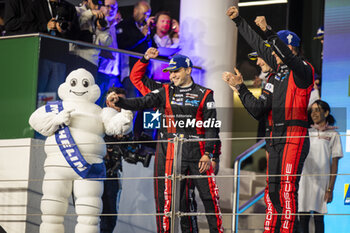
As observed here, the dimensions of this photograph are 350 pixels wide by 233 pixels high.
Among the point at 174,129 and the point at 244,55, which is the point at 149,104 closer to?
the point at 174,129

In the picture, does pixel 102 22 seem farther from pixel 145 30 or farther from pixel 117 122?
pixel 117 122

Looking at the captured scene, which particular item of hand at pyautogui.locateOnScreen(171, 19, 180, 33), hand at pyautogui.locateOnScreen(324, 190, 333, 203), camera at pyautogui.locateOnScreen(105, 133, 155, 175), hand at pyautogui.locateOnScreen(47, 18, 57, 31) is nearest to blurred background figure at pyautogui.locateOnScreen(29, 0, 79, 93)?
hand at pyautogui.locateOnScreen(47, 18, 57, 31)

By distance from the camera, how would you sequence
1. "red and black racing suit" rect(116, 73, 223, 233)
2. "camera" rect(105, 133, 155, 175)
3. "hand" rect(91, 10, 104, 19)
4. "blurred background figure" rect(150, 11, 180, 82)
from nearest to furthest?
"red and black racing suit" rect(116, 73, 223, 233) < "camera" rect(105, 133, 155, 175) < "hand" rect(91, 10, 104, 19) < "blurred background figure" rect(150, 11, 180, 82)

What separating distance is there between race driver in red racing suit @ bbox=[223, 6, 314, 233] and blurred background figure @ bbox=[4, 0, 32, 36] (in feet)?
5.78

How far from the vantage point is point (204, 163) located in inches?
187

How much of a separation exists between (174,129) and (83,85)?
76 centimetres

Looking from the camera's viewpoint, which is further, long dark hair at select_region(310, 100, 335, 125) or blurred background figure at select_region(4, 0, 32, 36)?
blurred background figure at select_region(4, 0, 32, 36)

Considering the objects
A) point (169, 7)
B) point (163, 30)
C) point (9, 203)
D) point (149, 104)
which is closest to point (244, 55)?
point (169, 7)

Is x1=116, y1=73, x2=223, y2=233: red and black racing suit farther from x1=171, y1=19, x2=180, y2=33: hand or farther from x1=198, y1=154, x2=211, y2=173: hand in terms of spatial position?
x1=171, y1=19, x2=180, y2=33: hand

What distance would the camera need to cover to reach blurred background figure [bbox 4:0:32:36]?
549 cm

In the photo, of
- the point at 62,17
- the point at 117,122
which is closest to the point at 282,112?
the point at 117,122

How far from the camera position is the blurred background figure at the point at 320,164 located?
529 centimetres

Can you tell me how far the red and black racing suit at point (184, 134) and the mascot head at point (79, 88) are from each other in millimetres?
220

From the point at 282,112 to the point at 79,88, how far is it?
4.96 feet
